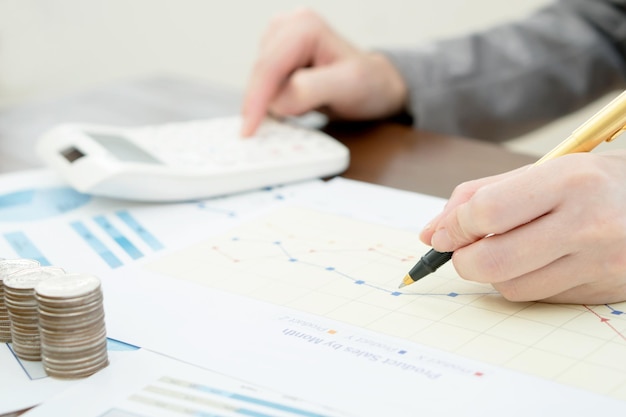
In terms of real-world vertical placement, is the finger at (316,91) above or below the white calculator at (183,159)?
above

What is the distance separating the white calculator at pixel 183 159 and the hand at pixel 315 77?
0.19ft

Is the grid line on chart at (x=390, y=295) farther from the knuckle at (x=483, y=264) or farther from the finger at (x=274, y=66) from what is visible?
the finger at (x=274, y=66)

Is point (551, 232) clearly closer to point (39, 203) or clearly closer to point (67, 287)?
point (67, 287)

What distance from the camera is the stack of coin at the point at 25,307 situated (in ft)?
1.54

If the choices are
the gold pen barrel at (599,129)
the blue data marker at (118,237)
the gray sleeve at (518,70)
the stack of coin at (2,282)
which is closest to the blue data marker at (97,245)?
the blue data marker at (118,237)

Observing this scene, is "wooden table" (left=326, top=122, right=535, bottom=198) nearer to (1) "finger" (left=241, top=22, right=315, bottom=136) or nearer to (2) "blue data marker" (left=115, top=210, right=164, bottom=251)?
(1) "finger" (left=241, top=22, right=315, bottom=136)

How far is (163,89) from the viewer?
1184 millimetres

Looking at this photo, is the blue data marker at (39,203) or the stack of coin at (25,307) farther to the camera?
the blue data marker at (39,203)

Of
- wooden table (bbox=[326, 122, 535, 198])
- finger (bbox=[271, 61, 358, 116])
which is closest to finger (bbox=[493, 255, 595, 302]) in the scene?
wooden table (bbox=[326, 122, 535, 198])

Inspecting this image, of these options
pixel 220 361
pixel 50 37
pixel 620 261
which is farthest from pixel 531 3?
pixel 220 361

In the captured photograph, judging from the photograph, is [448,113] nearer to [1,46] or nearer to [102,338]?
[102,338]

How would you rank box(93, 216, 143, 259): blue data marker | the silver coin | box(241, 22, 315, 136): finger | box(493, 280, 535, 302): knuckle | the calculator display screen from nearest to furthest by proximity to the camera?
the silver coin
box(493, 280, 535, 302): knuckle
box(93, 216, 143, 259): blue data marker
the calculator display screen
box(241, 22, 315, 136): finger

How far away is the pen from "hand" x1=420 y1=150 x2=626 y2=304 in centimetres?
2

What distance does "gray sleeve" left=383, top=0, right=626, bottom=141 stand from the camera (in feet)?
3.41
